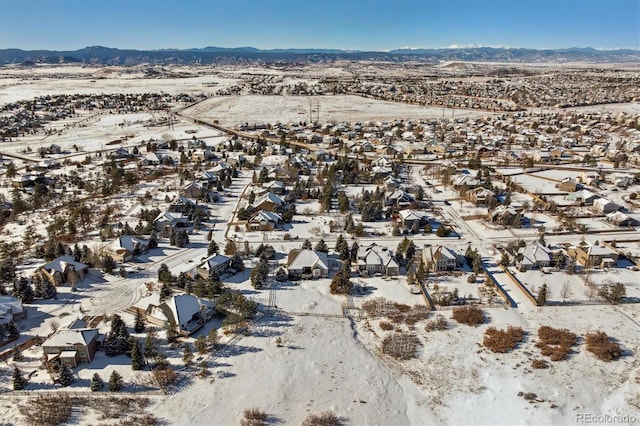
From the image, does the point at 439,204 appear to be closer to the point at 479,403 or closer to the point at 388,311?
the point at 388,311

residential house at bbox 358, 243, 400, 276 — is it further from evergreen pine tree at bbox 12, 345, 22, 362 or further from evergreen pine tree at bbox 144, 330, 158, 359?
evergreen pine tree at bbox 12, 345, 22, 362

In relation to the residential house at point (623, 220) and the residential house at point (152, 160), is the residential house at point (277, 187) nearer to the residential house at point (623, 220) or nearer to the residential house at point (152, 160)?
the residential house at point (152, 160)

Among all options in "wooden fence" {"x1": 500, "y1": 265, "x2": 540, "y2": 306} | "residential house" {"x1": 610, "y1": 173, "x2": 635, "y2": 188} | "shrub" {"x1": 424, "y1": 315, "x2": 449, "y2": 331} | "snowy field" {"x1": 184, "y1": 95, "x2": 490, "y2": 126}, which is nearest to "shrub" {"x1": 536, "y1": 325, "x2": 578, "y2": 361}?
"wooden fence" {"x1": 500, "y1": 265, "x2": 540, "y2": 306}

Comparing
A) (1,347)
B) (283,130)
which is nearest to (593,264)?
(1,347)

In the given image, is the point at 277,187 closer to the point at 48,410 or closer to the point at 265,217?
the point at 265,217

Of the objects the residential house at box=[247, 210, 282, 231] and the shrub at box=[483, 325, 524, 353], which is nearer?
the shrub at box=[483, 325, 524, 353]

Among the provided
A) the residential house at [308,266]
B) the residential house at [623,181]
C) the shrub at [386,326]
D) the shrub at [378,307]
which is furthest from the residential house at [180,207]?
the residential house at [623,181]
